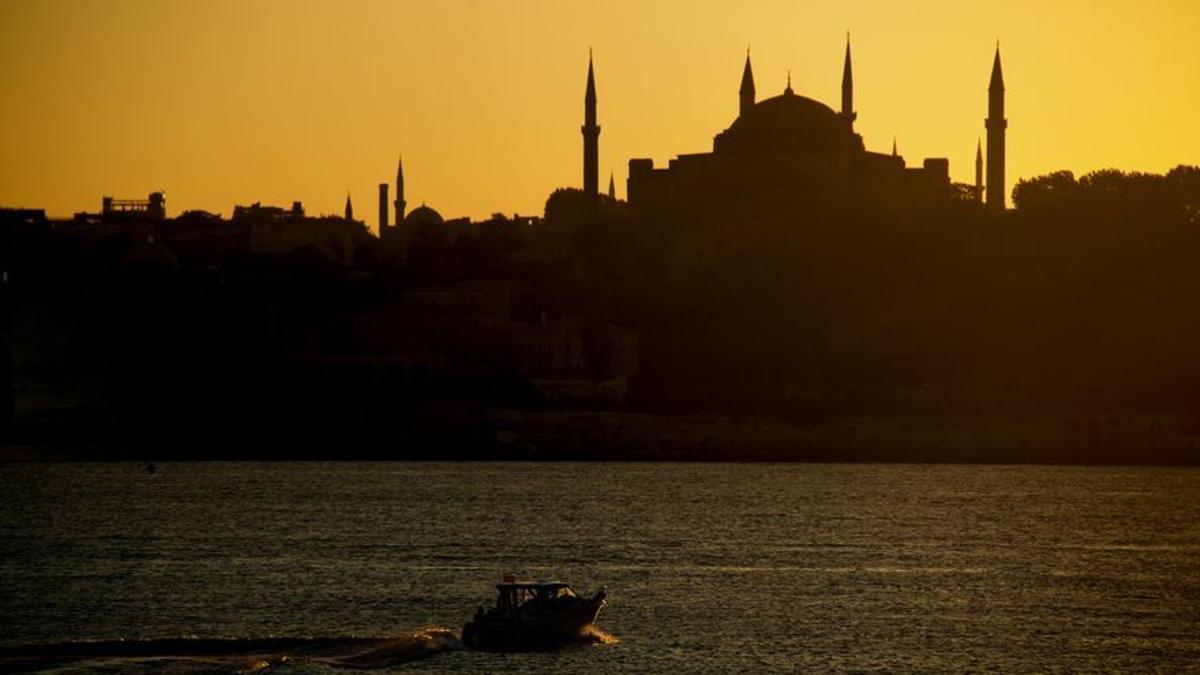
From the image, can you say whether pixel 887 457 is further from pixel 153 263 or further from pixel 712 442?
pixel 153 263

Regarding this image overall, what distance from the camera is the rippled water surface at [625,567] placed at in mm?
66125

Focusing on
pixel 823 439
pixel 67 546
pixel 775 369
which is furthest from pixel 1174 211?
pixel 67 546

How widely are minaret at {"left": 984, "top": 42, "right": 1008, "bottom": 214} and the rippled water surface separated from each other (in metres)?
57.5

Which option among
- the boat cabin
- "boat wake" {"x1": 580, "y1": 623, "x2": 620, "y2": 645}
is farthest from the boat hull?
the boat cabin

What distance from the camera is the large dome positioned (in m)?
180

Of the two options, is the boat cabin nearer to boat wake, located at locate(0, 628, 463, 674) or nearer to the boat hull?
the boat hull

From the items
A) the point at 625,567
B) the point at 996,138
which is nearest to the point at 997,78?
the point at 996,138

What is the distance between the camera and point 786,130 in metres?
180

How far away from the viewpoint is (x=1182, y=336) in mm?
146625

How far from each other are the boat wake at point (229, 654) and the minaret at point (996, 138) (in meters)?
112

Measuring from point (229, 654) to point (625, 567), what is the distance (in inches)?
715

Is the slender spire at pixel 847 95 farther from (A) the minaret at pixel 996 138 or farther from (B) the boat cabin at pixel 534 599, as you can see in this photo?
(B) the boat cabin at pixel 534 599

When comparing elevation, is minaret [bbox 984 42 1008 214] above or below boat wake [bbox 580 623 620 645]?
above

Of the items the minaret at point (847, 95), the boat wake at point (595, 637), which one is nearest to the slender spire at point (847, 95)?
the minaret at point (847, 95)
